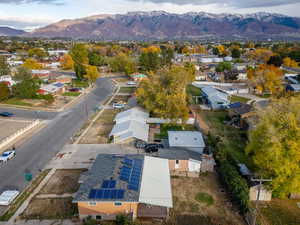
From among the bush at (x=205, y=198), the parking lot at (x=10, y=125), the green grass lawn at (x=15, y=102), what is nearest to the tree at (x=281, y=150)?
the bush at (x=205, y=198)

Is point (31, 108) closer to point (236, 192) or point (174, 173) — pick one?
point (174, 173)

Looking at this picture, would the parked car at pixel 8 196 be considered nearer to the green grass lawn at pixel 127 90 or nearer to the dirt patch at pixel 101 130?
the dirt patch at pixel 101 130

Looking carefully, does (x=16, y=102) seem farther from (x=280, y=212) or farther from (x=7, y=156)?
(x=280, y=212)

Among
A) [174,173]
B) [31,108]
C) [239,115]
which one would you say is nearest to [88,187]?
[174,173]

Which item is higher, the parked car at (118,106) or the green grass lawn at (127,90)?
the green grass lawn at (127,90)

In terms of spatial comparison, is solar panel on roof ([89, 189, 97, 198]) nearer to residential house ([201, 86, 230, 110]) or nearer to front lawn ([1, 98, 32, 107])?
residential house ([201, 86, 230, 110])

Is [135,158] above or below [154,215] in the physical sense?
above
